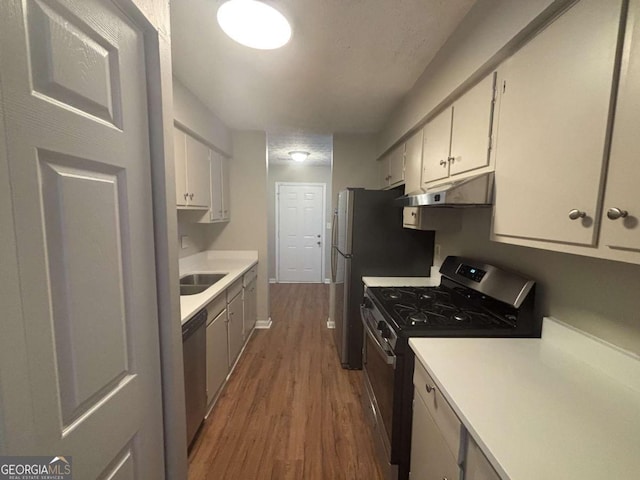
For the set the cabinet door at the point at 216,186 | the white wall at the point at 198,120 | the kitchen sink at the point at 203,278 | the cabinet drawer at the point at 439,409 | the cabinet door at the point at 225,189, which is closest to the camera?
the cabinet drawer at the point at 439,409

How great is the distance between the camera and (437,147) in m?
1.71

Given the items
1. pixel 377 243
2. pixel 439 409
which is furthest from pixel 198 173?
pixel 439 409

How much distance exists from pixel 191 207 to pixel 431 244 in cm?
212

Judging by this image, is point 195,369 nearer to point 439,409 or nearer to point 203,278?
point 203,278

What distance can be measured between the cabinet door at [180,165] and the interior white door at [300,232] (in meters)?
3.24

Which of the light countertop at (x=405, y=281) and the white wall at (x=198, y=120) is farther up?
the white wall at (x=198, y=120)

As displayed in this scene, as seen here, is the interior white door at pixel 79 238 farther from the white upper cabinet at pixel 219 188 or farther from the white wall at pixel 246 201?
the white wall at pixel 246 201

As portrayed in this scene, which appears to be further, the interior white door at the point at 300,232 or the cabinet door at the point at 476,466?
the interior white door at the point at 300,232

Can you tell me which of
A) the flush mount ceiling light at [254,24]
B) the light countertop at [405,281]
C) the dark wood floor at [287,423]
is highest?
the flush mount ceiling light at [254,24]

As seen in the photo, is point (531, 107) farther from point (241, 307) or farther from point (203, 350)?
point (241, 307)

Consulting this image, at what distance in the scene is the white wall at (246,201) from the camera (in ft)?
10.9

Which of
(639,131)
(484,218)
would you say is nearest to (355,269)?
(484,218)

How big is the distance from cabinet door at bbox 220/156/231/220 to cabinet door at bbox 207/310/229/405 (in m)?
1.34

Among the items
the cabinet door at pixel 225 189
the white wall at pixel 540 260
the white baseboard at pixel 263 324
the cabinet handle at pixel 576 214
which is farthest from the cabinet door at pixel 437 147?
the white baseboard at pixel 263 324
